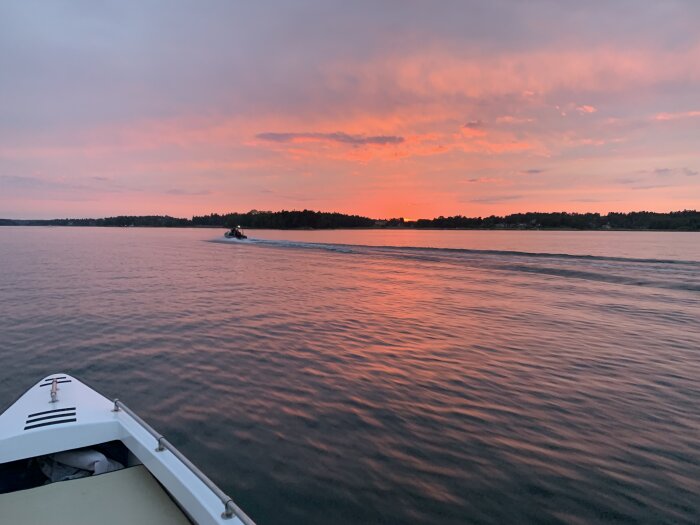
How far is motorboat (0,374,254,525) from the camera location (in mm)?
4168

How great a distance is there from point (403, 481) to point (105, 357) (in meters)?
11.1

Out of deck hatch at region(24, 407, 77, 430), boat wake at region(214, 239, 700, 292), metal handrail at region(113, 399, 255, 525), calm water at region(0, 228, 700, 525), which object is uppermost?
metal handrail at region(113, 399, 255, 525)

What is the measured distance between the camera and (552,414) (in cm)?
897

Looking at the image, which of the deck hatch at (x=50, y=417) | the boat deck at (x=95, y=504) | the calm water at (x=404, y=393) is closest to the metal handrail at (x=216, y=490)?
the boat deck at (x=95, y=504)

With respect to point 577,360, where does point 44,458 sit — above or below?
above

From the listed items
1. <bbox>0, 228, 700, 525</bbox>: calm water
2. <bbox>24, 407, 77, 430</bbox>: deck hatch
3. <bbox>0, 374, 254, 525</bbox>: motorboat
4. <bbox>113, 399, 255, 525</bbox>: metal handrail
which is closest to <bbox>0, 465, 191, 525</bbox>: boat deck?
<bbox>0, 374, 254, 525</bbox>: motorboat

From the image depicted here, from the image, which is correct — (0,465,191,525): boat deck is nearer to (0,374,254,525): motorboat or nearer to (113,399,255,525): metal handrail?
(0,374,254,525): motorboat

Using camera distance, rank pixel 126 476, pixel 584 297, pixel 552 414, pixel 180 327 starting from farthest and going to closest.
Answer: pixel 584 297 → pixel 180 327 → pixel 552 414 → pixel 126 476

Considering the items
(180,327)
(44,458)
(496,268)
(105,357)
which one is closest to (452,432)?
(44,458)

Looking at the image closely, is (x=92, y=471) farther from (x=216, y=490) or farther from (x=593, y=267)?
(x=593, y=267)

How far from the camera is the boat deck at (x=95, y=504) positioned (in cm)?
417

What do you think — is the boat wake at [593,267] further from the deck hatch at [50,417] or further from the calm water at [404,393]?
the deck hatch at [50,417]

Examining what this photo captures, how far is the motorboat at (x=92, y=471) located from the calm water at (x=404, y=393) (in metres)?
1.89

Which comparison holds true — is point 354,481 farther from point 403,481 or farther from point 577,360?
point 577,360
